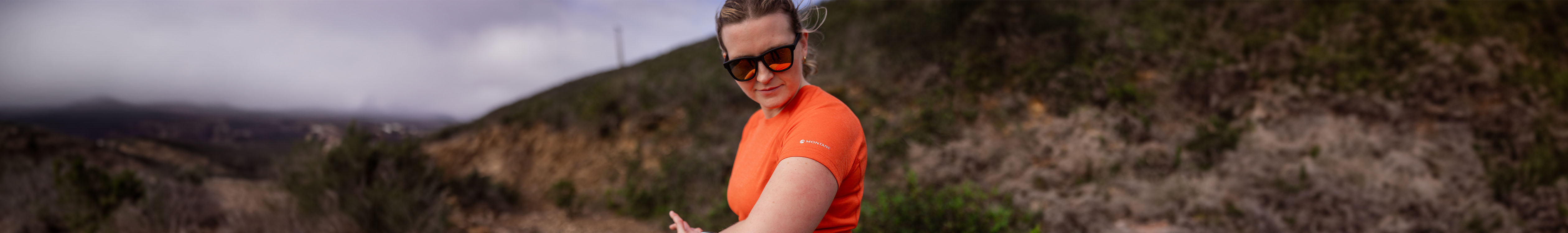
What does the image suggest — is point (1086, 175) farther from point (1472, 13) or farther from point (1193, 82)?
point (1472, 13)

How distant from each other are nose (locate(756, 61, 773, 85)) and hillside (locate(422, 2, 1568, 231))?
9.01 feet

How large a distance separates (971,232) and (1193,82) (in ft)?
15.6

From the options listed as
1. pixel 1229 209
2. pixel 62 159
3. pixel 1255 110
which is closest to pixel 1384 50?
pixel 1255 110

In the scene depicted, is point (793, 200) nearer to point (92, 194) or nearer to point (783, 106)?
point (783, 106)

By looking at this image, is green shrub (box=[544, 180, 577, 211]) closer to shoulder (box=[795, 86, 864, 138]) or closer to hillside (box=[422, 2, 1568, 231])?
hillside (box=[422, 2, 1568, 231])

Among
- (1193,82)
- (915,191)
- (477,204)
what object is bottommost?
(477,204)

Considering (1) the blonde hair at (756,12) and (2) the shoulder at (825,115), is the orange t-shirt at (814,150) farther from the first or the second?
(1) the blonde hair at (756,12)

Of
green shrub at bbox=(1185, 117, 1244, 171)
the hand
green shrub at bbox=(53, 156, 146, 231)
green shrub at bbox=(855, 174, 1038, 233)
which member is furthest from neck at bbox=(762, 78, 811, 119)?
green shrub at bbox=(53, 156, 146, 231)

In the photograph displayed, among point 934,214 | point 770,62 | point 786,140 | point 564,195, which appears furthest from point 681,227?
point 564,195

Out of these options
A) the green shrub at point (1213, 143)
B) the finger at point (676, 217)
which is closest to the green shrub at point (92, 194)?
the finger at point (676, 217)

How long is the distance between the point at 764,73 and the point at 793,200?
1.11 feet

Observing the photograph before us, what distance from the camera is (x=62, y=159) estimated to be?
7285 mm

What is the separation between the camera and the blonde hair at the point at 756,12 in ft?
2.95

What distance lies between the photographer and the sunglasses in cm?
94
